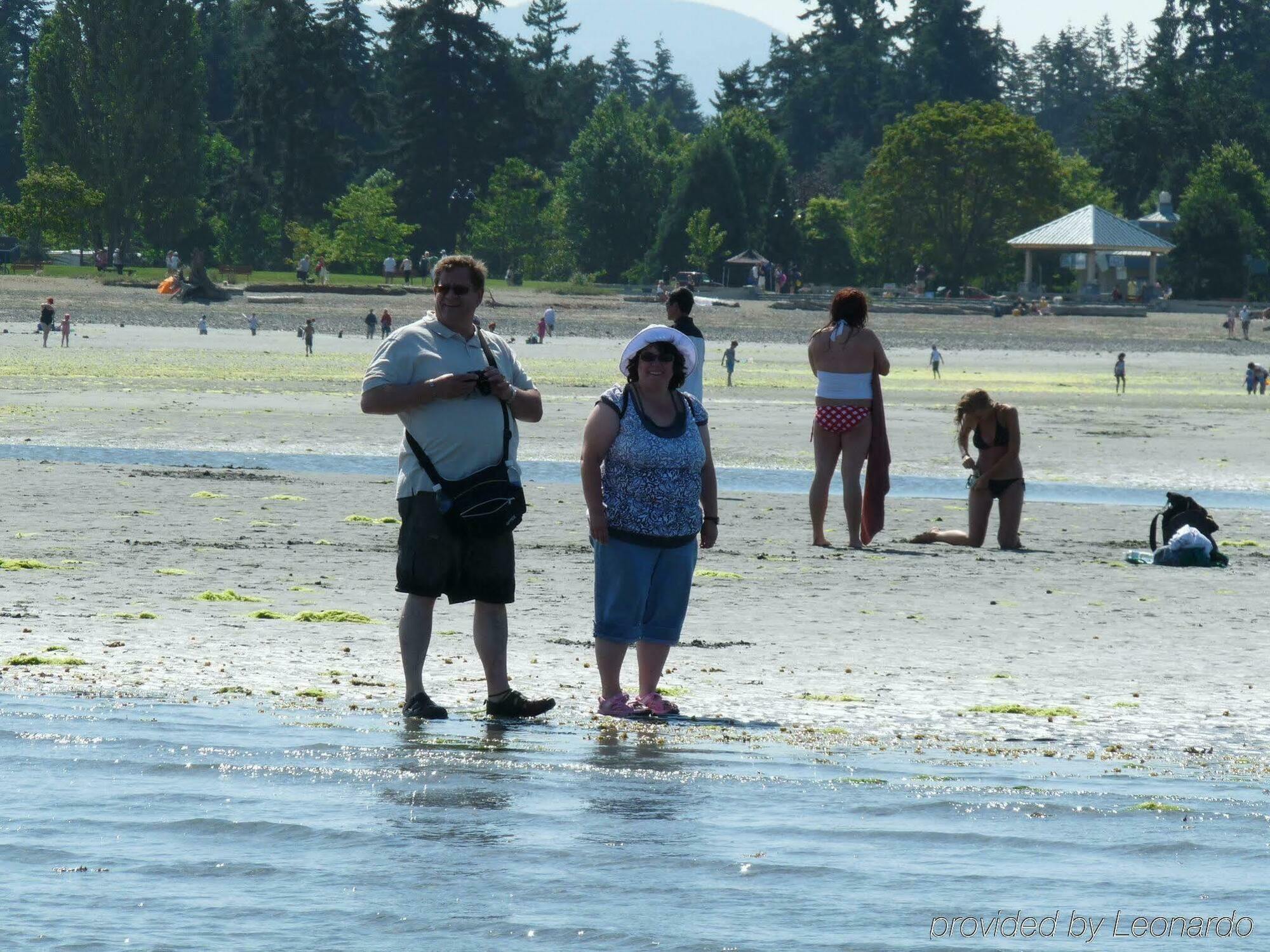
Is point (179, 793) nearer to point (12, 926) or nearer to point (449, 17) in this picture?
point (12, 926)

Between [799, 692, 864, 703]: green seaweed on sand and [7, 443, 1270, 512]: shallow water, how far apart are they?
9.00m

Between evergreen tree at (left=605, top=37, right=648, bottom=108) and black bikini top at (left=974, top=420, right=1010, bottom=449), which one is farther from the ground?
evergreen tree at (left=605, top=37, right=648, bottom=108)

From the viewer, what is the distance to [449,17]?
97.1 meters

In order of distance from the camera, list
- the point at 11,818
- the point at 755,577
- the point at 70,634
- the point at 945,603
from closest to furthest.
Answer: the point at 11,818
the point at 70,634
the point at 945,603
the point at 755,577

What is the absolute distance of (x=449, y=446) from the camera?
21.2 ft

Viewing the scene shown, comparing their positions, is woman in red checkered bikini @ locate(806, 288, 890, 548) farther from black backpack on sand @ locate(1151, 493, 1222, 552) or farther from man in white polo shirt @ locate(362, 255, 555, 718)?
man in white polo shirt @ locate(362, 255, 555, 718)

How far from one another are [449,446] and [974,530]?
6630 millimetres

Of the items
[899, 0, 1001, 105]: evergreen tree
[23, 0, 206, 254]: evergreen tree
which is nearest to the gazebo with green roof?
[23, 0, 206, 254]: evergreen tree

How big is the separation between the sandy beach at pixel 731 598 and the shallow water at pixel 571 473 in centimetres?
47

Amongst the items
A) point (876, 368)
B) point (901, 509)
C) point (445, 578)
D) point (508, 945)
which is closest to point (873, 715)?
point (445, 578)

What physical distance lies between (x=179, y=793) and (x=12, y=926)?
1247 millimetres

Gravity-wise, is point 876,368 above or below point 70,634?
above

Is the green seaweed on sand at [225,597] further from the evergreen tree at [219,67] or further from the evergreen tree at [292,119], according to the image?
the evergreen tree at [219,67]

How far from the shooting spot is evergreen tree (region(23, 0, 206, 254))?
82812mm
